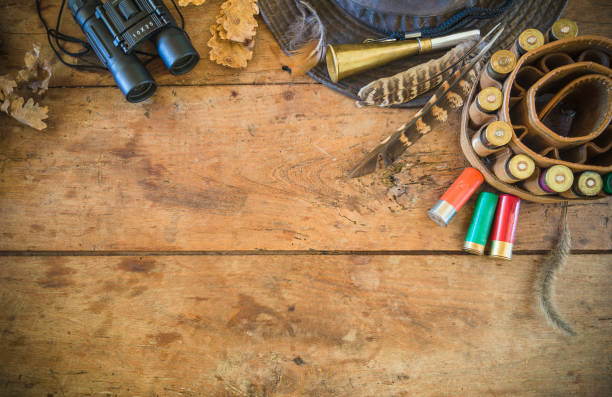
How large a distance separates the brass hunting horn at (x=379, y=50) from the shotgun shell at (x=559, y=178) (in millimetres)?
314

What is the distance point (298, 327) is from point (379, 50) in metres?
0.58

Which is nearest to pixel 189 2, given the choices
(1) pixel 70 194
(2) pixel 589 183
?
(1) pixel 70 194

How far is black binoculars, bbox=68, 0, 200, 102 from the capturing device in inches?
29.4

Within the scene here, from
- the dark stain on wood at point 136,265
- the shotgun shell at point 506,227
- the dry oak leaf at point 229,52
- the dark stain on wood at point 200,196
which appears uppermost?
the dry oak leaf at point 229,52

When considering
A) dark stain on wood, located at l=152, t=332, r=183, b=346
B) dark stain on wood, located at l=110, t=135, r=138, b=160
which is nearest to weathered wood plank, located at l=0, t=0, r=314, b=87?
dark stain on wood, located at l=110, t=135, r=138, b=160

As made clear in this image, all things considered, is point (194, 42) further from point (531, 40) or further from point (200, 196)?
point (531, 40)

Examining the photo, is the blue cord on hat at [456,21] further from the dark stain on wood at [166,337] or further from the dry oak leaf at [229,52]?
the dark stain on wood at [166,337]

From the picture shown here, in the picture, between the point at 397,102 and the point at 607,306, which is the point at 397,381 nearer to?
the point at 607,306

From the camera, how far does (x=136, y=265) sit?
79cm

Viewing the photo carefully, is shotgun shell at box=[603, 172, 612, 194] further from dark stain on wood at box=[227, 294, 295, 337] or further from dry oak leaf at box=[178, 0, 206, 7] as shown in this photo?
dry oak leaf at box=[178, 0, 206, 7]

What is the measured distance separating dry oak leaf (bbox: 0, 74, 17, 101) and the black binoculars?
0.19 metres

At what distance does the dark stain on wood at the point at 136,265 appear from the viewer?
0.79 meters

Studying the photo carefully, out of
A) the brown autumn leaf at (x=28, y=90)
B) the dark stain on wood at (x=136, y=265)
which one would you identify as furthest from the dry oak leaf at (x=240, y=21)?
the dark stain on wood at (x=136, y=265)

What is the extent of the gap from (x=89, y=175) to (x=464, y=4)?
840mm
